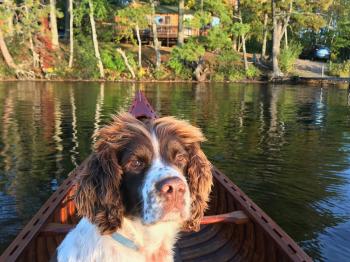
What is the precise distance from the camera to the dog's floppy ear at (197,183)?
3354mm

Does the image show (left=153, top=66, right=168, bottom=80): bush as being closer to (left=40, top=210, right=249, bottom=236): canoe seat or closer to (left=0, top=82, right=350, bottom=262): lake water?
(left=0, top=82, right=350, bottom=262): lake water

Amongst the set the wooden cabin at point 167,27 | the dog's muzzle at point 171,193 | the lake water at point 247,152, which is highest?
the wooden cabin at point 167,27

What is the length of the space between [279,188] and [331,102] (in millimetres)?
19926

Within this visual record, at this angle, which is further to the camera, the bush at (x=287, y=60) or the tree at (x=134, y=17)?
the bush at (x=287, y=60)

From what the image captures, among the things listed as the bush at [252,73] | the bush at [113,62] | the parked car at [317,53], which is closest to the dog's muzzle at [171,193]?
the bush at [113,62]

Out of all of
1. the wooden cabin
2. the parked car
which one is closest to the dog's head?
the wooden cabin

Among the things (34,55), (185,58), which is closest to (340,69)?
(185,58)

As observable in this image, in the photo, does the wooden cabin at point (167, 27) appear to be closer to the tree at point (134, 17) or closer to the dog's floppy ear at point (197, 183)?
the tree at point (134, 17)

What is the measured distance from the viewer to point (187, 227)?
3432 mm

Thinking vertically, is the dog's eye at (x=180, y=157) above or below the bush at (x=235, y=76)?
above

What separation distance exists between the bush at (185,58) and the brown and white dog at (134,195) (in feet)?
139

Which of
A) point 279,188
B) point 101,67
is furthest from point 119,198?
point 101,67

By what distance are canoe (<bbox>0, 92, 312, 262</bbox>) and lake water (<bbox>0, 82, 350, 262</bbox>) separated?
171cm

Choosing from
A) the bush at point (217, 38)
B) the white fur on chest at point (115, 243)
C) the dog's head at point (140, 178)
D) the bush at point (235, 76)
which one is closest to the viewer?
the dog's head at point (140, 178)
